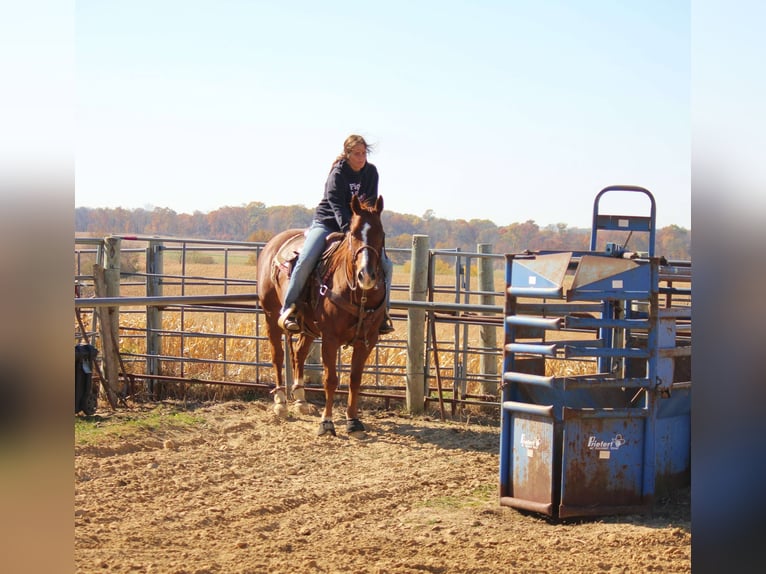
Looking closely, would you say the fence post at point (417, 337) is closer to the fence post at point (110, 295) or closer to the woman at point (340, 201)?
the woman at point (340, 201)

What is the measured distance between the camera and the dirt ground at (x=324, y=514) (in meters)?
4.56

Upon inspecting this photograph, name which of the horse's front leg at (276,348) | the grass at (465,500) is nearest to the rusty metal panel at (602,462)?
the grass at (465,500)

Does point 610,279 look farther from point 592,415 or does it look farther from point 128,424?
point 128,424

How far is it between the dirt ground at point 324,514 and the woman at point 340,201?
1.33m

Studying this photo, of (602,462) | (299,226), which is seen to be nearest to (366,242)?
(602,462)

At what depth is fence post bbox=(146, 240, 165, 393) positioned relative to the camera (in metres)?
10.4

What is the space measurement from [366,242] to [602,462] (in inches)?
131

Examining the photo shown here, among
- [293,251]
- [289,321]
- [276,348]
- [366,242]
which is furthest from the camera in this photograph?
[276,348]

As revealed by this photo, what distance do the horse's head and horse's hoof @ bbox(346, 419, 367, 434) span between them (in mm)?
1383

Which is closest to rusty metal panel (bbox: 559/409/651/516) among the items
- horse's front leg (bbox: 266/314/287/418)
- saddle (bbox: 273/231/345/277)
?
saddle (bbox: 273/231/345/277)

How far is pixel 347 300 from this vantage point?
8312mm

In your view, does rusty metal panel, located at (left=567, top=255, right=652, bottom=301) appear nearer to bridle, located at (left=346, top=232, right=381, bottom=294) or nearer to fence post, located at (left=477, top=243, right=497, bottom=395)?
bridle, located at (left=346, top=232, right=381, bottom=294)
